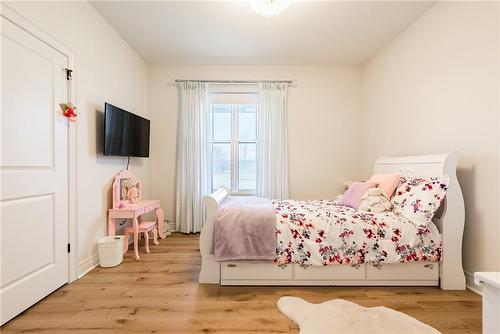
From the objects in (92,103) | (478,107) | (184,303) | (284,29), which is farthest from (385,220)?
(92,103)

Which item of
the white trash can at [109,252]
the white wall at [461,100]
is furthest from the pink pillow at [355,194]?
the white trash can at [109,252]

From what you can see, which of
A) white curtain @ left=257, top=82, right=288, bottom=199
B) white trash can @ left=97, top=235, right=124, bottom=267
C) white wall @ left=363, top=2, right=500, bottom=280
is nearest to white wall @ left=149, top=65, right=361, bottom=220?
white curtain @ left=257, top=82, right=288, bottom=199

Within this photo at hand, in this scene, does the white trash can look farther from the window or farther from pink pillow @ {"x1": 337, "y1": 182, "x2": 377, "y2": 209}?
pink pillow @ {"x1": 337, "y1": 182, "x2": 377, "y2": 209}

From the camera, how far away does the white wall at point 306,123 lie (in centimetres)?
399

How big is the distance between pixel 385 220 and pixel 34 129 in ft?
9.60

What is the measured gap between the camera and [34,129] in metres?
1.87

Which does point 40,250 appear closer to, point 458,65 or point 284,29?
point 284,29

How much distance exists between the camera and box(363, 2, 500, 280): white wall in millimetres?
1989

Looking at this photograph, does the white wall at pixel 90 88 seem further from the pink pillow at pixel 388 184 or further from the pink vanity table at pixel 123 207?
the pink pillow at pixel 388 184

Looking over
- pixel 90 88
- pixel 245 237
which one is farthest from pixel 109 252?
pixel 90 88

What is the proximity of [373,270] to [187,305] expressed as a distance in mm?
1595

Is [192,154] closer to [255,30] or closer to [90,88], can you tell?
[90,88]

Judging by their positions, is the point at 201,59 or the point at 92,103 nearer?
the point at 92,103

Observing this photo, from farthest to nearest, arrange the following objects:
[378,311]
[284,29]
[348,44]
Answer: [348,44] < [284,29] < [378,311]
